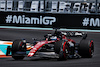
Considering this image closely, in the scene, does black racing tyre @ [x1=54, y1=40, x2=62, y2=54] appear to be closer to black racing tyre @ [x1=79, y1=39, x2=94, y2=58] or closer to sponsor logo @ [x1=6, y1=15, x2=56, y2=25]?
black racing tyre @ [x1=79, y1=39, x2=94, y2=58]

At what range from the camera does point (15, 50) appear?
1073cm

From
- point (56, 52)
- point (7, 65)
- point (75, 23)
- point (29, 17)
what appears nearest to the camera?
point (7, 65)

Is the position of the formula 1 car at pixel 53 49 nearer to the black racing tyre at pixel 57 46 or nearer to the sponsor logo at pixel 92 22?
the black racing tyre at pixel 57 46

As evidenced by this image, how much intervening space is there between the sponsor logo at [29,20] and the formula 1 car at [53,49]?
18.6m

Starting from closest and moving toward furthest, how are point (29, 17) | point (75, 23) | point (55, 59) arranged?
1. point (55, 59)
2. point (75, 23)
3. point (29, 17)

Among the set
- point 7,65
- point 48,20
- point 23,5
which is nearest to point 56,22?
point 48,20

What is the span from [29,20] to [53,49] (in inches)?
802

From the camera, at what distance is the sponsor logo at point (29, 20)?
3039 centimetres

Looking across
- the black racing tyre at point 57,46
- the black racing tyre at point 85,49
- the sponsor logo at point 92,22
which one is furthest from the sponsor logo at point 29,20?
the black racing tyre at point 57,46

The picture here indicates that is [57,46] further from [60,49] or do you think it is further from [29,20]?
[29,20]

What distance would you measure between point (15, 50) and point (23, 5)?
26724 millimetres

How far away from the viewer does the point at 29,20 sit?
1216 inches

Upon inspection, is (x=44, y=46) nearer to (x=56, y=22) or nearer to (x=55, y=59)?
(x=55, y=59)

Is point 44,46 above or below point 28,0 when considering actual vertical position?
below
